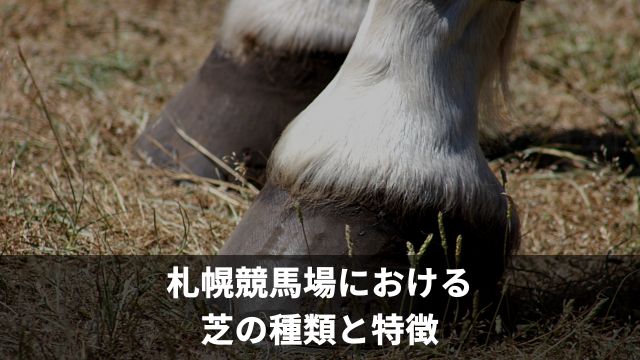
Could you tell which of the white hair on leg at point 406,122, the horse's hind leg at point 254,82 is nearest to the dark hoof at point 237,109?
the horse's hind leg at point 254,82

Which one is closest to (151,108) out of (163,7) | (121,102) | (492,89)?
(121,102)

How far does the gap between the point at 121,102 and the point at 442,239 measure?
152cm

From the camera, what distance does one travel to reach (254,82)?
85.3 inches

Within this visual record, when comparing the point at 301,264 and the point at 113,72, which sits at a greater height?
the point at 113,72

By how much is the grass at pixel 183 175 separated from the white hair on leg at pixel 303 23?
0.33m

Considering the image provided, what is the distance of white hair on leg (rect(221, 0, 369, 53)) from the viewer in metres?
2.03

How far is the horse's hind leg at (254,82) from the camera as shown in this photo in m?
2.04

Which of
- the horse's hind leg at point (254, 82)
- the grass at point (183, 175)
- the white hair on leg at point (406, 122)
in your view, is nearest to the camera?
the white hair on leg at point (406, 122)

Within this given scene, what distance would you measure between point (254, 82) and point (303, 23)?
192 millimetres

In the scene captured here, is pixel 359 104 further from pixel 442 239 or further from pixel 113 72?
pixel 113 72

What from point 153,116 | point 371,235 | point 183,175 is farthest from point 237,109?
point 371,235

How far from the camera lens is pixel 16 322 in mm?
1581

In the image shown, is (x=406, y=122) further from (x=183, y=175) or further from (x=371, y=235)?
(x=183, y=175)

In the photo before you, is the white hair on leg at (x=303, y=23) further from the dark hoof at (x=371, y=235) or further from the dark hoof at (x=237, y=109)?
the dark hoof at (x=371, y=235)
